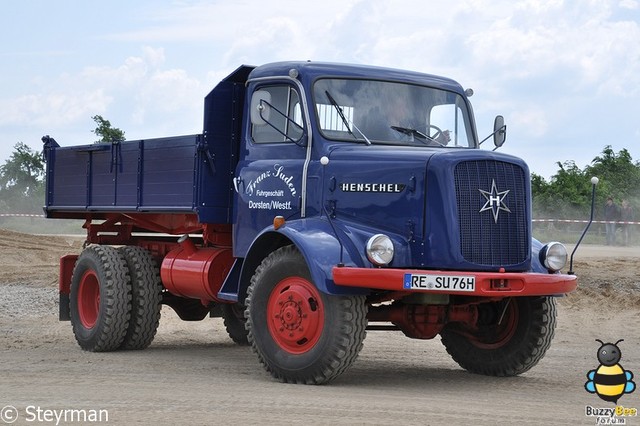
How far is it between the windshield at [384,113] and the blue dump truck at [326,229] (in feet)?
0.05

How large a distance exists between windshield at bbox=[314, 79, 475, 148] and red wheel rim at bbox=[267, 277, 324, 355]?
5.25 feet

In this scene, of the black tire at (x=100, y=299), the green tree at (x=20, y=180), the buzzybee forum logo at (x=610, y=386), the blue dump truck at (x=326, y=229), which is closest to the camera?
the buzzybee forum logo at (x=610, y=386)

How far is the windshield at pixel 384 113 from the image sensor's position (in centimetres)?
1151

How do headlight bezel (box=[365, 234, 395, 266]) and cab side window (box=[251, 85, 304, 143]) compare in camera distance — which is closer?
headlight bezel (box=[365, 234, 395, 266])

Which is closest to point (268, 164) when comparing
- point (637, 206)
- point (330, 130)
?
point (330, 130)

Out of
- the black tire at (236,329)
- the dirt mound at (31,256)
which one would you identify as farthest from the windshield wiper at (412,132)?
the dirt mound at (31,256)

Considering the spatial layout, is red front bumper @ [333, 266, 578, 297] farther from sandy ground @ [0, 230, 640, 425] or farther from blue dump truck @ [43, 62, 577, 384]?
sandy ground @ [0, 230, 640, 425]

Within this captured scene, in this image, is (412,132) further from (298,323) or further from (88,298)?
(88,298)

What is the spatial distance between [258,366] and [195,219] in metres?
1.81

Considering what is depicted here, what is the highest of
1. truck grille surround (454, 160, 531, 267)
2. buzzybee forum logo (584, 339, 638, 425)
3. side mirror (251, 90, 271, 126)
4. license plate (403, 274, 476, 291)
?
side mirror (251, 90, 271, 126)

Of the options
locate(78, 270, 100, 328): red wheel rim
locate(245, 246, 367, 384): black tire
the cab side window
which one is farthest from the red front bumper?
locate(78, 270, 100, 328): red wheel rim

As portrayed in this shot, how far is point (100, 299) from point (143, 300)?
0.53 m

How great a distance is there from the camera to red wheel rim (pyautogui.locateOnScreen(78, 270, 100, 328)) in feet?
47.1

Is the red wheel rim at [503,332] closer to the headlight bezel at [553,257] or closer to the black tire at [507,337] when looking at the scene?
the black tire at [507,337]
